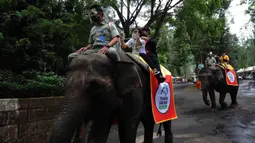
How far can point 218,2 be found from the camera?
17750 mm

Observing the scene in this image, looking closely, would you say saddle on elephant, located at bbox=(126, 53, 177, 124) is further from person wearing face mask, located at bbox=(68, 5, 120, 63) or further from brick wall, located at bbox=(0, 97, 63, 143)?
brick wall, located at bbox=(0, 97, 63, 143)

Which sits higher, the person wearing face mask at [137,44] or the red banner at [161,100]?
the person wearing face mask at [137,44]

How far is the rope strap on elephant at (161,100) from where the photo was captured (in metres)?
4.85

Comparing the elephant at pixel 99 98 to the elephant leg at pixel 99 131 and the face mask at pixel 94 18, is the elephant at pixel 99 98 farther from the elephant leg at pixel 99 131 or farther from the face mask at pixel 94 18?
the face mask at pixel 94 18

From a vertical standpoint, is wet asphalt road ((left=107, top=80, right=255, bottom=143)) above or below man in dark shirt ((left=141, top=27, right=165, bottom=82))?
below

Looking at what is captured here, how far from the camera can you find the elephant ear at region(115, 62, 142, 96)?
372 centimetres

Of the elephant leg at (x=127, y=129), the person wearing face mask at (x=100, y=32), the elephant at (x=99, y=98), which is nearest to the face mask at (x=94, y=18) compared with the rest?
the person wearing face mask at (x=100, y=32)

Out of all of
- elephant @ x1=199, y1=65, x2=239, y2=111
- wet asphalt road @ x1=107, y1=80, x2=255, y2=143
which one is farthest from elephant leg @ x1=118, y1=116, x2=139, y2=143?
elephant @ x1=199, y1=65, x2=239, y2=111

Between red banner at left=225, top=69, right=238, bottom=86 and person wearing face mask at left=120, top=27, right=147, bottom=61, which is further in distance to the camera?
red banner at left=225, top=69, right=238, bottom=86

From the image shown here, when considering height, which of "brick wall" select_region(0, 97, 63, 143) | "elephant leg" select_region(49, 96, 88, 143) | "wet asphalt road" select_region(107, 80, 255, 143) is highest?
"elephant leg" select_region(49, 96, 88, 143)

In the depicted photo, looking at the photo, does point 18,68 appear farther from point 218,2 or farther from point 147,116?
point 218,2

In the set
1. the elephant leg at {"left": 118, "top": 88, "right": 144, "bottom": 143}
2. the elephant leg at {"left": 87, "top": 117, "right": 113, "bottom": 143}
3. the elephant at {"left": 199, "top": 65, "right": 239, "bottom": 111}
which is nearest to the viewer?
the elephant leg at {"left": 87, "top": 117, "right": 113, "bottom": 143}

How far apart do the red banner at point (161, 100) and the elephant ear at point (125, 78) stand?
36.4 inches

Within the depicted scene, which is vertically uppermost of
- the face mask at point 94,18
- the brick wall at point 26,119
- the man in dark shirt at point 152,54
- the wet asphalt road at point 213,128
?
the face mask at point 94,18
